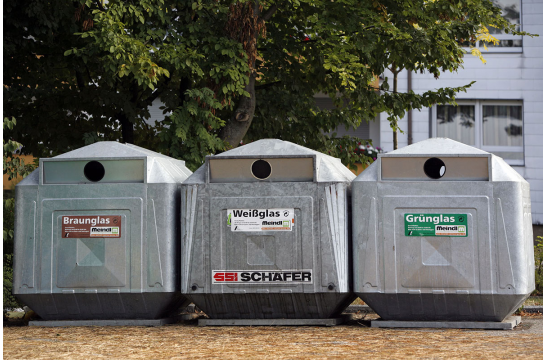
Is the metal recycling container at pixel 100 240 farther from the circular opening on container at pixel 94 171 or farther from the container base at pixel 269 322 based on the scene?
the container base at pixel 269 322

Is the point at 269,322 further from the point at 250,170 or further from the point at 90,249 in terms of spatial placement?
the point at 90,249

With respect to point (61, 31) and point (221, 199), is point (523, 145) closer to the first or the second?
point (61, 31)

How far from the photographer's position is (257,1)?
31.9 feet

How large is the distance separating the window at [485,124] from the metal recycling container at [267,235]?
46.5ft

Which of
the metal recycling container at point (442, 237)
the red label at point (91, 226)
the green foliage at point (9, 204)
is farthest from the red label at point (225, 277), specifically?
the green foliage at point (9, 204)

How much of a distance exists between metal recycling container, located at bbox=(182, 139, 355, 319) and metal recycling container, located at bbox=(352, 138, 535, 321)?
0.80ft

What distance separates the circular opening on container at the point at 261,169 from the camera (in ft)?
21.1

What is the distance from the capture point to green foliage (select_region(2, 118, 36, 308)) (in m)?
7.10

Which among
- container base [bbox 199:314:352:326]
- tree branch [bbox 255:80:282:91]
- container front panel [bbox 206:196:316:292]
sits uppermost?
tree branch [bbox 255:80:282:91]

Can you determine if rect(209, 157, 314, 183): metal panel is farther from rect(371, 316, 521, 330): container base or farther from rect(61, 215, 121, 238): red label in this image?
rect(371, 316, 521, 330): container base

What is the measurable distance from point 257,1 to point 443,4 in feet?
9.81

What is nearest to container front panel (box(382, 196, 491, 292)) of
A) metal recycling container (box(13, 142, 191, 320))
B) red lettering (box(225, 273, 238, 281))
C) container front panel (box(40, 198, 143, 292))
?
red lettering (box(225, 273, 238, 281))

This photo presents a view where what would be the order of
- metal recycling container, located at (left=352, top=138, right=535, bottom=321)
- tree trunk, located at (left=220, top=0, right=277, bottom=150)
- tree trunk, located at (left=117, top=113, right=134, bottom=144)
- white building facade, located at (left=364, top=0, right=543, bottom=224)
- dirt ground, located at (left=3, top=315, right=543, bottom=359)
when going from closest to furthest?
dirt ground, located at (left=3, top=315, right=543, bottom=359) → metal recycling container, located at (left=352, top=138, right=535, bottom=321) → tree trunk, located at (left=220, top=0, right=277, bottom=150) → tree trunk, located at (left=117, top=113, right=134, bottom=144) → white building facade, located at (left=364, top=0, right=543, bottom=224)

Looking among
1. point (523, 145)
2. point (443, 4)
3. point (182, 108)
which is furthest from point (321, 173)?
point (523, 145)
